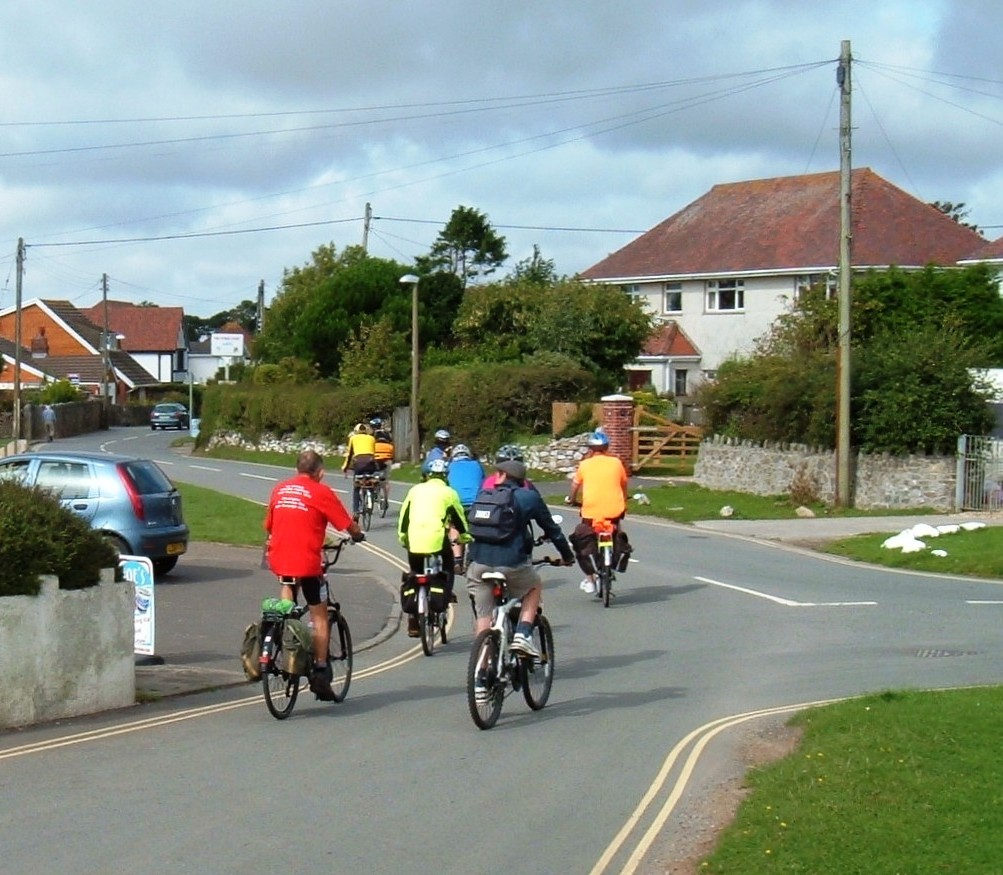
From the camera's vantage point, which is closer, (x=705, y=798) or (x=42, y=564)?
(x=705, y=798)

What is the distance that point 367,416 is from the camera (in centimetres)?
5012

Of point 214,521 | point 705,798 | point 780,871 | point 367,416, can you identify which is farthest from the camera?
point 367,416

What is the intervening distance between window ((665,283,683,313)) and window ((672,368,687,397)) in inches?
92.6

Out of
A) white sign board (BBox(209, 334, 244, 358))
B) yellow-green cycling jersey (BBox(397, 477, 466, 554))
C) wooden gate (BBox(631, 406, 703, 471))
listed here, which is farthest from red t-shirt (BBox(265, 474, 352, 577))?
white sign board (BBox(209, 334, 244, 358))

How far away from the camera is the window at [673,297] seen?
57250 millimetres

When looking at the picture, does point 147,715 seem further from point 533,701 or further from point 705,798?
point 705,798

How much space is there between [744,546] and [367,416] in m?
27.7

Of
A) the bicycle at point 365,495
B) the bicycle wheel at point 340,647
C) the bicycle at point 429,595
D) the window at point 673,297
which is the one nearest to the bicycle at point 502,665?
the bicycle wheel at point 340,647

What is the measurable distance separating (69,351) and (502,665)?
99.3 meters

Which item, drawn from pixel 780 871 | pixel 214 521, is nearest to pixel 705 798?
pixel 780 871

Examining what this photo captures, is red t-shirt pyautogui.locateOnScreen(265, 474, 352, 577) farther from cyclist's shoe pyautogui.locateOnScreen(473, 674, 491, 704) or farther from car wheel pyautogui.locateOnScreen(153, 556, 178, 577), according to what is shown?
car wheel pyautogui.locateOnScreen(153, 556, 178, 577)

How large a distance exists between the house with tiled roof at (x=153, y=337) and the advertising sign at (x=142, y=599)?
107114 mm

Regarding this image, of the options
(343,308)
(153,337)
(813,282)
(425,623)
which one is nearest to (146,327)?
(153,337)

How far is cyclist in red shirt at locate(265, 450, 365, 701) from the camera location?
33.8 ft
